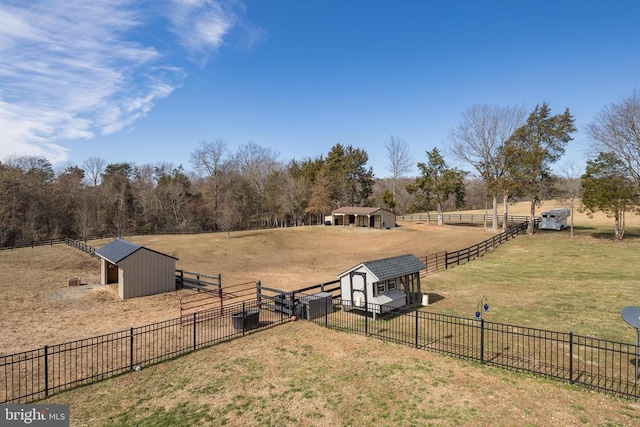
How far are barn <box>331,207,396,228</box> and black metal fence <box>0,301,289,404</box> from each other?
43232 millimetres

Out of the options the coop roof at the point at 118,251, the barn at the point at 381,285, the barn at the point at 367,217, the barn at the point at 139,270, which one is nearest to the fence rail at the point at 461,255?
the barn at the point at 381,285

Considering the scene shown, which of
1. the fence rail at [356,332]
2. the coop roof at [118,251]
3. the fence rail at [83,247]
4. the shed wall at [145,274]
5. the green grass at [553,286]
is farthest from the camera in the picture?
the fence rail at [83,247]

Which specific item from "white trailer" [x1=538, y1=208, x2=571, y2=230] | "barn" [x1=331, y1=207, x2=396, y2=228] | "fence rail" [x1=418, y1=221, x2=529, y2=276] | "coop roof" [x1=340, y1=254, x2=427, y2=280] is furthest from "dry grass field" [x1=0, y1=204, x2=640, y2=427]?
"barn" [x1=331, y1=207, x2=396, y2=228]

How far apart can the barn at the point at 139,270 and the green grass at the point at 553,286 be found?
17.9 meters

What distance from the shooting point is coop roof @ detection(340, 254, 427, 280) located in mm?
17375

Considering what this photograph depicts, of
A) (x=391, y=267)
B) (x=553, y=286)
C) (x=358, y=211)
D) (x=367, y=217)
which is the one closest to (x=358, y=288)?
(x=391, y=267)

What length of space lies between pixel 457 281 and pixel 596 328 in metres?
9.92

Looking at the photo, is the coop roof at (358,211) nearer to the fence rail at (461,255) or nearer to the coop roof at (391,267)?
the fence rail at (461,255)

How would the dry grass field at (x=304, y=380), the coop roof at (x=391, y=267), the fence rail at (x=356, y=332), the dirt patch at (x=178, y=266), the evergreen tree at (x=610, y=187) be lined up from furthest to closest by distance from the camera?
the evergreen tree at (x=610, y=187) < the dirt patch at (x=178, y=266) < the coop roof at (x=391, y=267) < the fence rail at (x=356, y=332) < the dry grass field at (x=304, y=380)

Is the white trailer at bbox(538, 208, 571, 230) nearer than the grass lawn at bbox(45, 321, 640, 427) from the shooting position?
No

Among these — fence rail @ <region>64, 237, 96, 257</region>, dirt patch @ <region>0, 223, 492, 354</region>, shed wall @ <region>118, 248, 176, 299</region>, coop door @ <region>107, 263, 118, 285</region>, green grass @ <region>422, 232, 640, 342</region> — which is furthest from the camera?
fence rail @ <region>64, 237, 96, 257</region>

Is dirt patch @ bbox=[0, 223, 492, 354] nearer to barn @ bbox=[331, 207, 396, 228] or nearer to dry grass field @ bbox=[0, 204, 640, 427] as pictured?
dry grass field @ bbox=[0, 204, 640, 427]

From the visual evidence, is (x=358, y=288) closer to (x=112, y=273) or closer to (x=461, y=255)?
(x=461, y=255)

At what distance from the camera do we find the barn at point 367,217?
198ft
